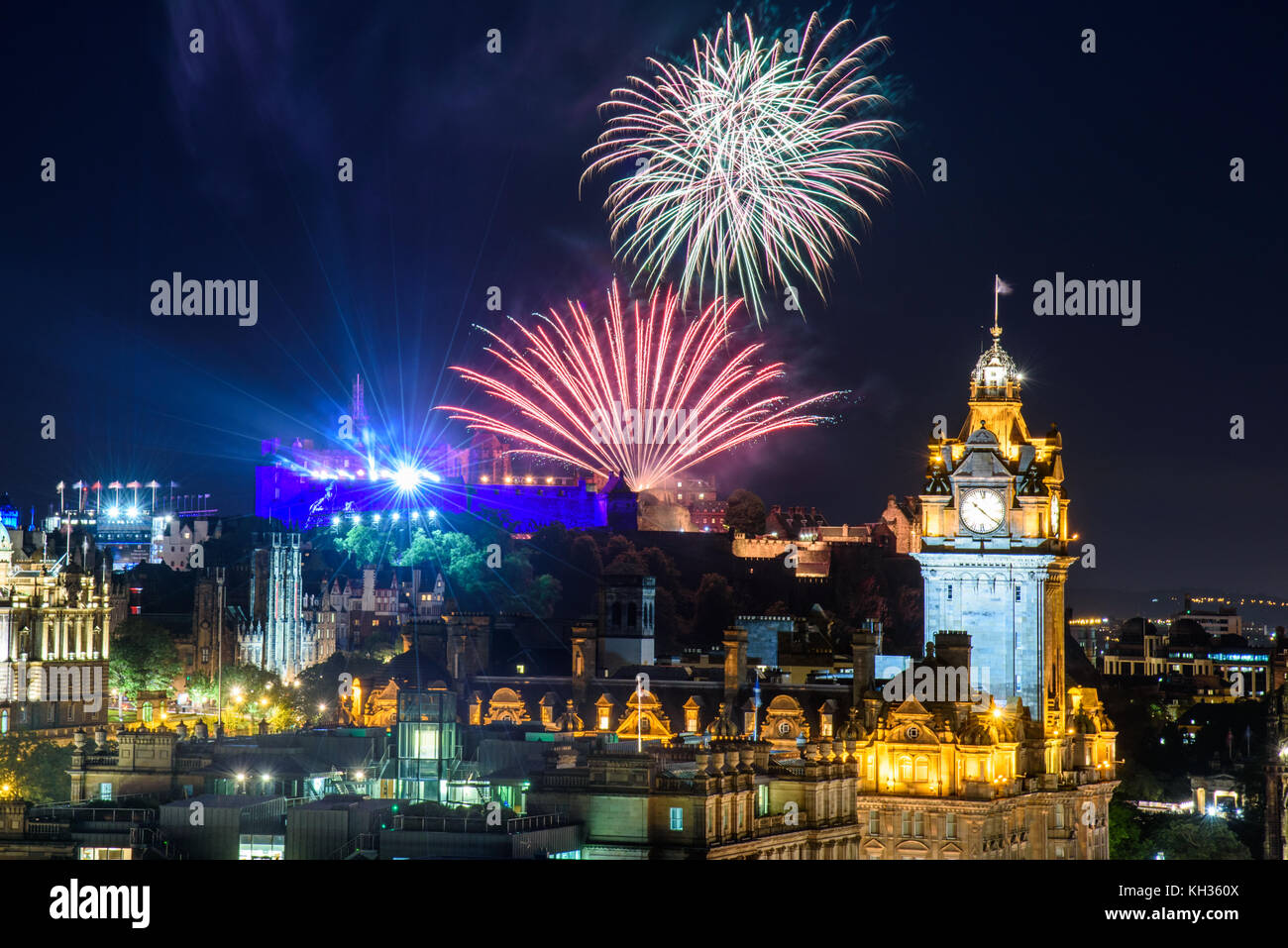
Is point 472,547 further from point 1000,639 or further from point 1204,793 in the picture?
point 1000,639

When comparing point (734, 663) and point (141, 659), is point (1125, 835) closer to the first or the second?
point (734, 663)

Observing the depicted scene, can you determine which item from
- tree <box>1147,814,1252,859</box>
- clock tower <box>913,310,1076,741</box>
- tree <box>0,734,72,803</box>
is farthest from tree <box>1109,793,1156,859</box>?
tree <box>0,734,72,803</box>

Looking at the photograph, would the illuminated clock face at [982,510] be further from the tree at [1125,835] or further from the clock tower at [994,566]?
the tree at [1125,835]

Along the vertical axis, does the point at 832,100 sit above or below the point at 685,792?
above

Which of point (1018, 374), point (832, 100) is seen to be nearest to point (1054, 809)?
point (1018, 374)

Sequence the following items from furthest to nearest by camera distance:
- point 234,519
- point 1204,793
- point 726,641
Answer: point 234,519, point 1204,793, point 726,641

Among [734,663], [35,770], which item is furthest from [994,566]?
[35,770]
